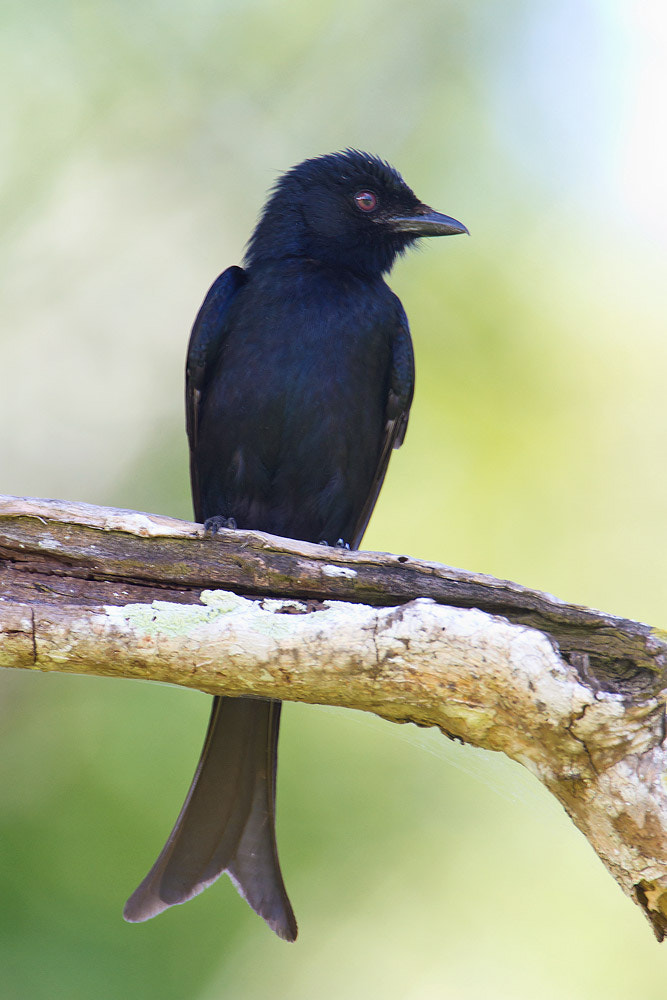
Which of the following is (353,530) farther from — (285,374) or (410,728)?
(410,728)

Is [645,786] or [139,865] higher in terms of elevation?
[645,786]

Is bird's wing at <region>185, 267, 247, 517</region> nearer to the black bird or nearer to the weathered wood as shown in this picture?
the black bird

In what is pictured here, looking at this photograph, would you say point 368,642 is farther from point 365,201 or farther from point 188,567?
point 365,201

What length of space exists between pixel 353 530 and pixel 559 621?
1987 millimetres

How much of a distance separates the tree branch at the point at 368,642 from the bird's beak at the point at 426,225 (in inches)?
93.9

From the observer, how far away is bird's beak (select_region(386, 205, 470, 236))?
483 centimetres

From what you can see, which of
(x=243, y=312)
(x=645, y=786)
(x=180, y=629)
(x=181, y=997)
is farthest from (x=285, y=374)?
(x=181, y=997)

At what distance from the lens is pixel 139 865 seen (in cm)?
448

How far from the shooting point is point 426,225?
15.9 feet

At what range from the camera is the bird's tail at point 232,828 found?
10.9 feet

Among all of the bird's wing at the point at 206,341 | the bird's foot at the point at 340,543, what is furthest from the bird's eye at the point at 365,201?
the bird's foot at the point at 340,543

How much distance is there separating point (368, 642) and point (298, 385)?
172 centimetres

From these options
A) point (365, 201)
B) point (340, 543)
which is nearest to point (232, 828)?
point (340, 543)

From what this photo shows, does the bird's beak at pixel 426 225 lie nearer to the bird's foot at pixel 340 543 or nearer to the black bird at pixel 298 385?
the black bird at pixel 298 385
